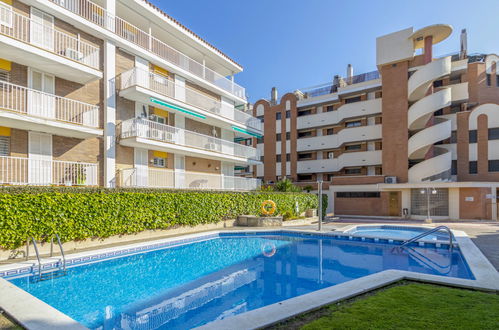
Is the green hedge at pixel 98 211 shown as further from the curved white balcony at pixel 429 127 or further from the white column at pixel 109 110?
the curved white balcony at pixel 429 127

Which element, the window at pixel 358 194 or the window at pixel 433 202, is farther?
the window at pixel 358 194

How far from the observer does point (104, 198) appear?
14.3 metres

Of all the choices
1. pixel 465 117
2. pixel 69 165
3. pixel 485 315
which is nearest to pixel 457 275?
pixel 485 315

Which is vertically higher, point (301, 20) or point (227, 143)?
point (301, 20)

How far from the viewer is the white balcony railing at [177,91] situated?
747 inches

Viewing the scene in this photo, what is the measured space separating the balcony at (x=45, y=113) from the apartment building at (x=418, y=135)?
27.3 meters

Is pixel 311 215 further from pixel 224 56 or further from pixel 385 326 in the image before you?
pixel 385 326

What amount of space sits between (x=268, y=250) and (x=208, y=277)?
17.3 ft

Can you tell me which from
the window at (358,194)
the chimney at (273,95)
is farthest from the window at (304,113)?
the window at (358,194)

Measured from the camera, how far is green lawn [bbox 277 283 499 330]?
16.6 feet

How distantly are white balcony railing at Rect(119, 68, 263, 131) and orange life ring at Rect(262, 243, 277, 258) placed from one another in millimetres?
12421

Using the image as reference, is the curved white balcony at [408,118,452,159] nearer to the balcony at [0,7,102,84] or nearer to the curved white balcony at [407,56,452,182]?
the curved white balcony at [407,56,452,182]


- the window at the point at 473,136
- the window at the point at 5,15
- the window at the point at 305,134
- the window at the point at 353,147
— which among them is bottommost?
the window at the point at 353,147

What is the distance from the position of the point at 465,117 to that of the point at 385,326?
35.4m
